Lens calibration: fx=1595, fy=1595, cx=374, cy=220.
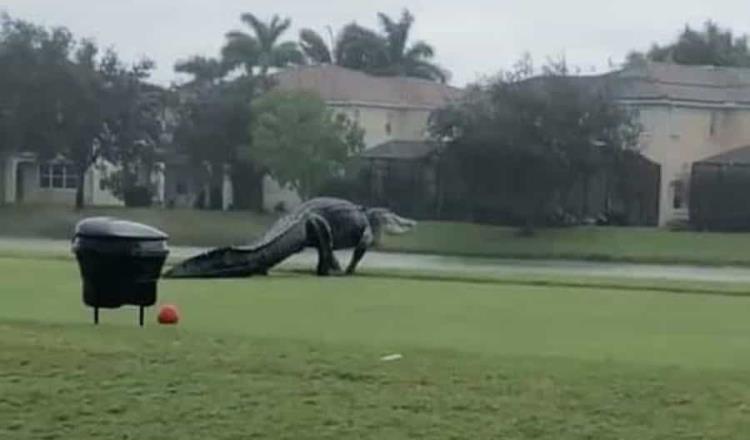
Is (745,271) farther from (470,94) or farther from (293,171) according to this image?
(293,171)

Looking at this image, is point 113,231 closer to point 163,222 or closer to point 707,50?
point 163,222

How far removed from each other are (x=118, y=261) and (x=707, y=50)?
8037 cm

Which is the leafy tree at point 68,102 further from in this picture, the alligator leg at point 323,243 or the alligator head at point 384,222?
the alligator leg at point 323,243

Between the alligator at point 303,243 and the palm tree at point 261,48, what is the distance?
45268mm

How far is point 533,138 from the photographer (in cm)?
5391

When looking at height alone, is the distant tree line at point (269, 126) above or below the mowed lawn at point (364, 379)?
above

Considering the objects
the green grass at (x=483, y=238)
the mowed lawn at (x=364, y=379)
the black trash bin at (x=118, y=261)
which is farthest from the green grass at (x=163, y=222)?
the black trash bin at (x=118, y=261)

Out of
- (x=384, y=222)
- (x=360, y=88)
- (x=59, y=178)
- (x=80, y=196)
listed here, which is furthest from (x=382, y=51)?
(x=384, y=222)

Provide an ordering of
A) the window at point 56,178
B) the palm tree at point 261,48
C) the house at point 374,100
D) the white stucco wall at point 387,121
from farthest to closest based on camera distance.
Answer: the palm tree at point 261,48
the white stucco wall at point 387,121
the window at point 56,178
the house at point 374,100

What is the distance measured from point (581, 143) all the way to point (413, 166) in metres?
9.23

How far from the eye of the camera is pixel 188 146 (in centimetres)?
6531

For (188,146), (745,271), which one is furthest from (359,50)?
(745,271)

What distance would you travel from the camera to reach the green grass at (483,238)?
4972cm

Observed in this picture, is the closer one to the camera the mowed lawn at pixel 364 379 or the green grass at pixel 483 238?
the mowed lawn at pixel 364 379
